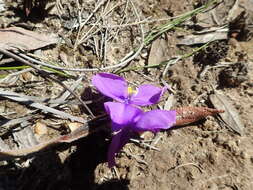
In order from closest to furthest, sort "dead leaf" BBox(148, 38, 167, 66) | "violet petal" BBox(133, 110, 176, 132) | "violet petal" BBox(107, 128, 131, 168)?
"violet petal" BBox(133, 110, 176, 132), "violet petal" BBox(107, 128, 131, 168), "dead leaf" BBox(148, 38, 167, 66)

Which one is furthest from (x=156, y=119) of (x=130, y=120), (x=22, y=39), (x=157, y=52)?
(x=22, y=39)

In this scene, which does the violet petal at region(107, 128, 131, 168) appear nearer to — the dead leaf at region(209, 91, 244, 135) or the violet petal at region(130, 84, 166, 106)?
the violet petal at region(130, 84, 166, 106)

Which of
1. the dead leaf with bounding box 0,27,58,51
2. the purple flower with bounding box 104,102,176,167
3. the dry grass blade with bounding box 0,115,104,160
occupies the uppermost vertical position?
the dead leaf with bounding box 0,27,58,51

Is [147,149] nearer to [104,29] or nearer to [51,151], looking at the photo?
[51,151]

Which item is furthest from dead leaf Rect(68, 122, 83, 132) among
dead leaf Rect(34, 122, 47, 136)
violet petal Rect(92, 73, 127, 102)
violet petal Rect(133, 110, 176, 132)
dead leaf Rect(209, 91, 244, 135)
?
dead leaf Rect(209, 91, 244, 135)

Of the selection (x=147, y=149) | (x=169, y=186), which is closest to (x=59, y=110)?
(x=147, y=149)

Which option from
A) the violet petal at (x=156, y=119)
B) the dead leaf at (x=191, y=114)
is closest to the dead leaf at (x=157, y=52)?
the dead leaf at (x=191, y=114)
